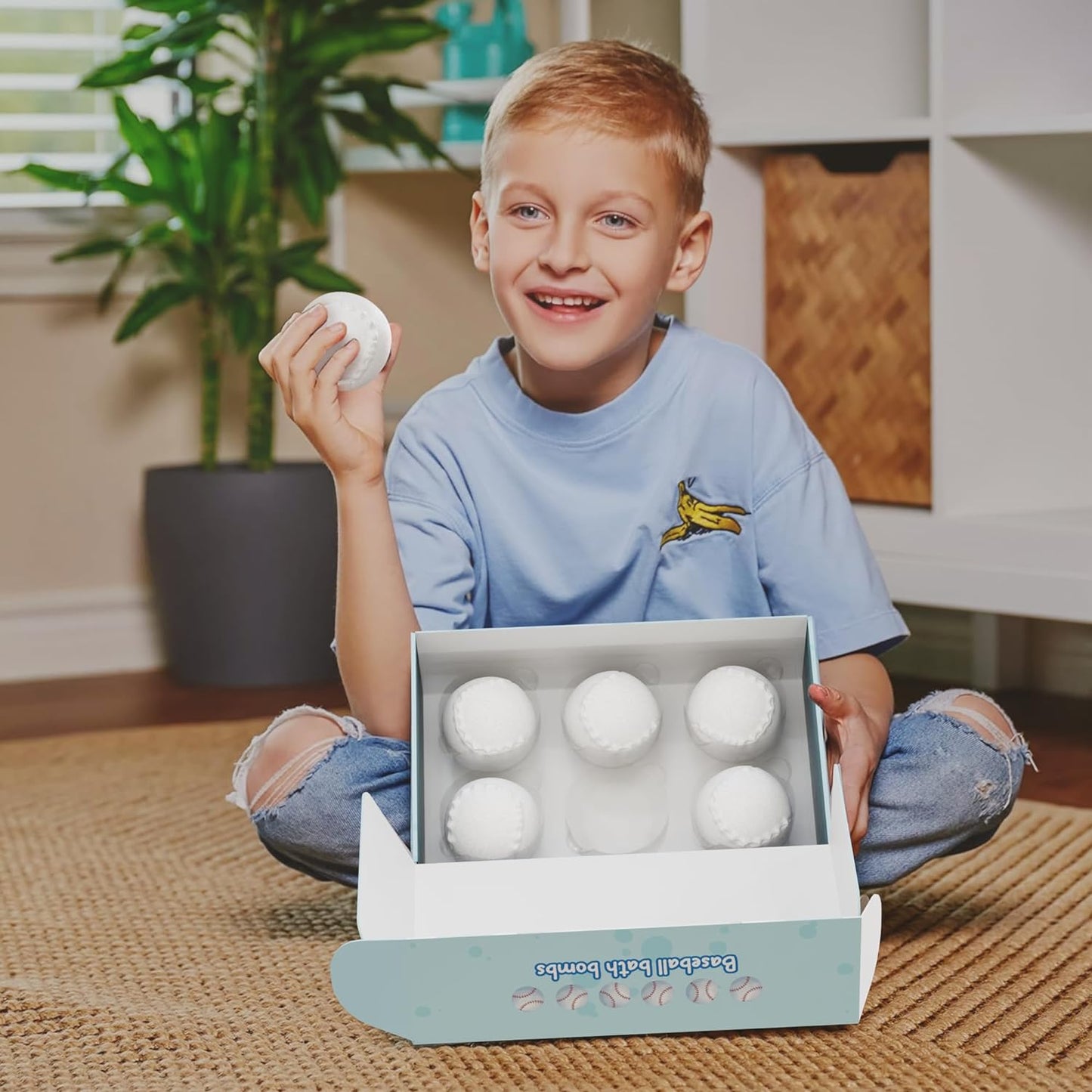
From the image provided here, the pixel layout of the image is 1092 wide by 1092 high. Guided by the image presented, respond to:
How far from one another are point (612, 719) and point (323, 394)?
0.80 feet

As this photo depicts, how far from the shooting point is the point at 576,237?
3.42ft

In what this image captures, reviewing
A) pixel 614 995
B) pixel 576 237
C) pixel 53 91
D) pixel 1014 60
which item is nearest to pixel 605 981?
pixel 614 995

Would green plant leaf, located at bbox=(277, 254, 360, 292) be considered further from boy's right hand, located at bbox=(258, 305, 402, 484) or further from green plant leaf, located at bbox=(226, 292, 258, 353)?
boy's right hand, located at bbox=(258, 305, 402, 484)

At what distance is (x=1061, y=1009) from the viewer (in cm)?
94

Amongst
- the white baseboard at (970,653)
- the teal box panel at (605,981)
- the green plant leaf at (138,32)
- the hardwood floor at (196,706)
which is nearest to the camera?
the teal box panel at (605,981)

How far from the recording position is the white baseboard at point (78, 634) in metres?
2.20

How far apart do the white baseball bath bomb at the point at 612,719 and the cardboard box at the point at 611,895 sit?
23 mm

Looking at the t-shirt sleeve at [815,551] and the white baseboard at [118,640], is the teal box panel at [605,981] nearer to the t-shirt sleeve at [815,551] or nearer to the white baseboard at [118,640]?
the t-shirt sleeve at [815,551]

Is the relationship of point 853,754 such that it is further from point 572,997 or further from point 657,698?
point 572,997

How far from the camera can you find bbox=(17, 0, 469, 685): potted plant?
6.65 ft

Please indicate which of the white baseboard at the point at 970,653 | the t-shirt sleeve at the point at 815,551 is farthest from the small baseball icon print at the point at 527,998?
the white baseboard at the point at 970,653

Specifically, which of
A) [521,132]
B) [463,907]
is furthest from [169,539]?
[463,907]

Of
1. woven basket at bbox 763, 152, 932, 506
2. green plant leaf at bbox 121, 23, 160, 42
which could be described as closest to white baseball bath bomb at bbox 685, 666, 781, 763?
woven basket at bbox 763, 152, 932, 506

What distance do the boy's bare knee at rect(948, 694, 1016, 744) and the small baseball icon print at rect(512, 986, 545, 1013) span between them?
0.35 m
